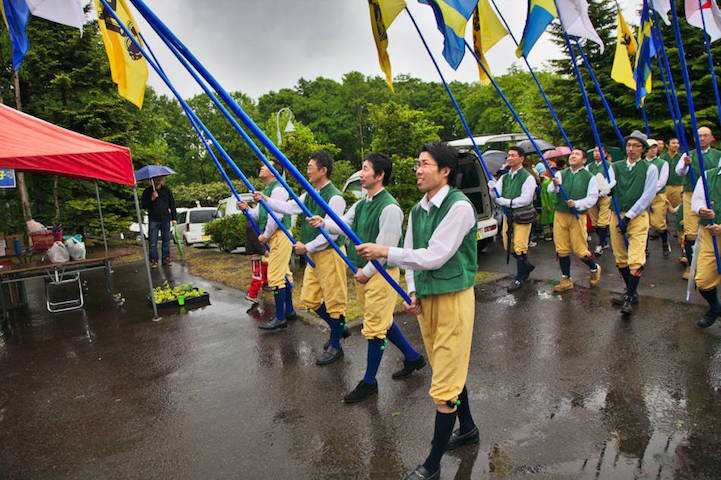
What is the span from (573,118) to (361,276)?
19839mm

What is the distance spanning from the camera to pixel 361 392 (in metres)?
3.92

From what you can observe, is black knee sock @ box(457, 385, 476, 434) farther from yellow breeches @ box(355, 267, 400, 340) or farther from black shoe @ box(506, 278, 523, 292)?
black shoe @ box(506, 278, 523, 292)

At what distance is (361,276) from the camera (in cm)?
351

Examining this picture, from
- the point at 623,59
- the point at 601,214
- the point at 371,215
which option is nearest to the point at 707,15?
the point at 623,59

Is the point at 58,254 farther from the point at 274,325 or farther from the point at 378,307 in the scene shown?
the point at 378,307

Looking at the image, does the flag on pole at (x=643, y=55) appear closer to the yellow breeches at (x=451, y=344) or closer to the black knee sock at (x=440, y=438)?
the yellow breeches at (x=451, y=344)

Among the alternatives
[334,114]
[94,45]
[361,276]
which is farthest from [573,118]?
[334,114]

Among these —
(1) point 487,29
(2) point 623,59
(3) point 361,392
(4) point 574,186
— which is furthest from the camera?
(4) point 574,186

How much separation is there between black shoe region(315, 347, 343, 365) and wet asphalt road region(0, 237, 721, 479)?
110mm

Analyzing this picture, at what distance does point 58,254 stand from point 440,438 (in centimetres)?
722

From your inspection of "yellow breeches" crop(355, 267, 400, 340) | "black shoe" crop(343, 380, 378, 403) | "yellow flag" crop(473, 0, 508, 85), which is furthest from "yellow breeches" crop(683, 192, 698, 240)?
"black shoe" crop(343, 380, 378, 403)

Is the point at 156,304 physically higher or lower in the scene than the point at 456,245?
lower

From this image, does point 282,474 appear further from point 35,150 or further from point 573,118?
point 573,118

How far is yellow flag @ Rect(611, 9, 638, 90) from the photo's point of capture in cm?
583
